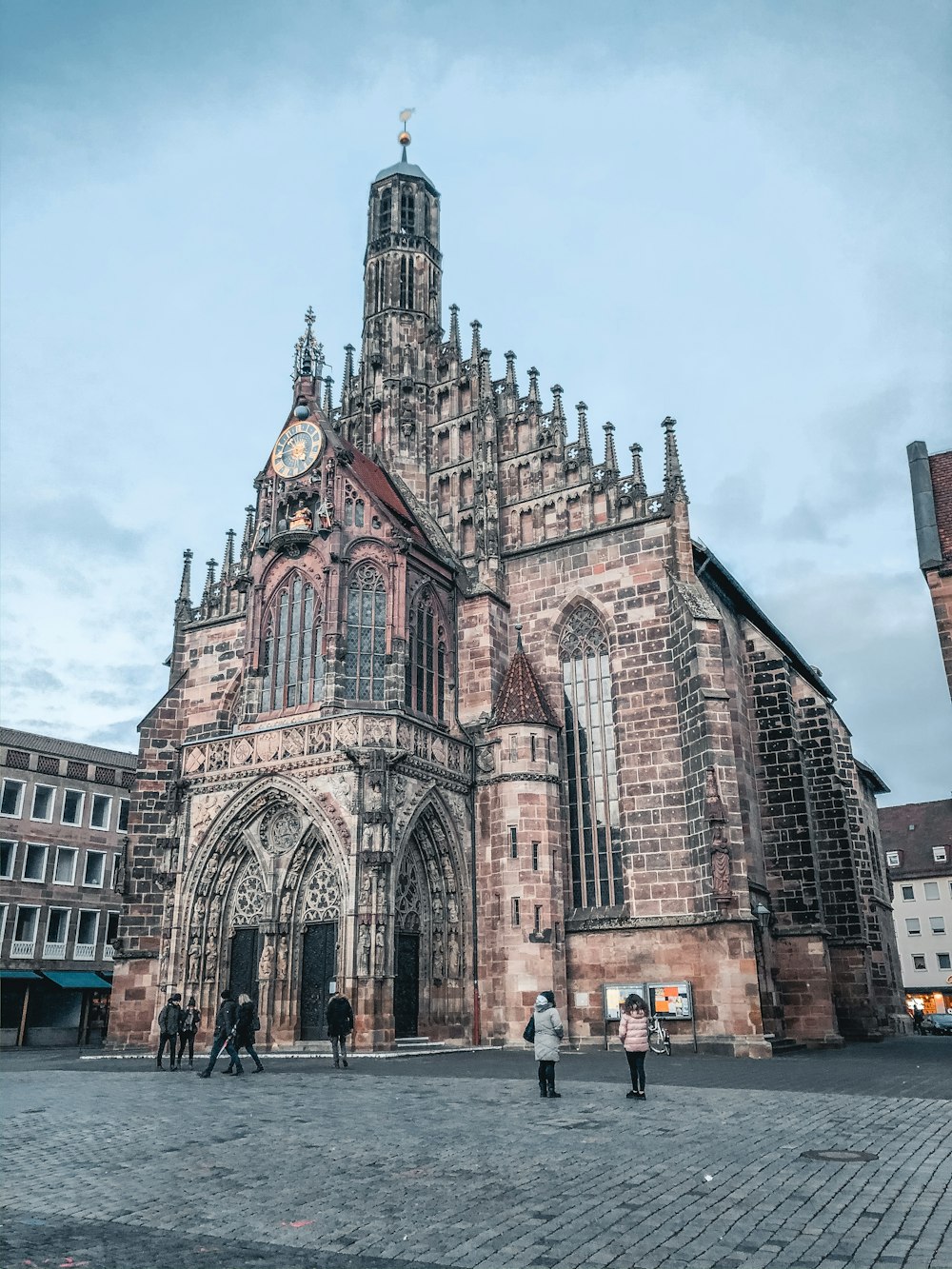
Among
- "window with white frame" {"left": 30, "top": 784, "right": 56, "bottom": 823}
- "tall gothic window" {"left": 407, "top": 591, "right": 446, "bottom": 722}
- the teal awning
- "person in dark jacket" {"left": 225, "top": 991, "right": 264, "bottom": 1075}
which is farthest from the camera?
"window with white frame" {"left": 30, "top": 784, "right": 56, "bottom": 823}

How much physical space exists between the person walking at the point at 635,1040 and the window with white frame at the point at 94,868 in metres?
34.5

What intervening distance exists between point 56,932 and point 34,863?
297 centimetres

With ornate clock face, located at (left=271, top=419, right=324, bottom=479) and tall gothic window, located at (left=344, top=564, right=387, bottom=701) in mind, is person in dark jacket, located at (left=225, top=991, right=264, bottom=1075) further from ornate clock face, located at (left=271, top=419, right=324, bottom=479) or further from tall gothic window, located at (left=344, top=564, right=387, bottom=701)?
ornate clock face, located at (left=271, top=419, right=324, bottom=479)

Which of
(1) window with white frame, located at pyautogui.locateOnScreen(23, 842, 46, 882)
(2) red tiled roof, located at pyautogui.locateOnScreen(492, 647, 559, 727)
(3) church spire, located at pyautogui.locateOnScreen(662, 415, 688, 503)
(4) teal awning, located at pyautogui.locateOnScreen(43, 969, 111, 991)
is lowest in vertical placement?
(4) teal awning, located at pyautogui.locateOnScreen(43, 969, 111, 991)

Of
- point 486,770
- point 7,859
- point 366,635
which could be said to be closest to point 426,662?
point 366,635

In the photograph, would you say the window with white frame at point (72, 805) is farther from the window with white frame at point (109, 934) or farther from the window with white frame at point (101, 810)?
the window with white frame at point (109, 934)

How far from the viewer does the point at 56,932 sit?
40.9 meters

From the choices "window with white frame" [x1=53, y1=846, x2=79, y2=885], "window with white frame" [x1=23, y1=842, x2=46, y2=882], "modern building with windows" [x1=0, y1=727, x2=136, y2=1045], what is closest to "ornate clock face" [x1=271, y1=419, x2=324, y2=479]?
"modern building with windows" [x1=0, y1=727, x2=136, y2=1045]

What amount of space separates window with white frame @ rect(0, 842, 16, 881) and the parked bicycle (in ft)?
88.3

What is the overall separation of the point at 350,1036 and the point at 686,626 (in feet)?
41.7

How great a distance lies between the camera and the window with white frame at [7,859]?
39156mm

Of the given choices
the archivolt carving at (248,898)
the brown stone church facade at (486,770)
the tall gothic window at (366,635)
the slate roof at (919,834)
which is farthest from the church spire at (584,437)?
the slate roof at (919,834)

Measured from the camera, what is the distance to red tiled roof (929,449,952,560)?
74.1 feet

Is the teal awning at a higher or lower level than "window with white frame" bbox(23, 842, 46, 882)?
lower
